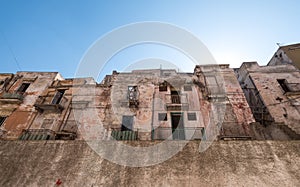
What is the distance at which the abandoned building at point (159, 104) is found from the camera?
1241 centimetres

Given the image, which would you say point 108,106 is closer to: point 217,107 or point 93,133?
point 93,133

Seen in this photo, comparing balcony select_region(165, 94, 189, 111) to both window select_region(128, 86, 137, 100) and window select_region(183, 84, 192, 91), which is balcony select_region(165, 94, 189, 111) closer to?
window select_region(183, 84, 192, 91)

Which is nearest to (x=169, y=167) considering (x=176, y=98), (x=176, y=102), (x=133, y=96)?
(x=176, y=102)

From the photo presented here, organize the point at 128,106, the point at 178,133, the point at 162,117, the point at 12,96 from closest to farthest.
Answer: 1. the point at 178,133
2. the point at 162,117
3. the point at 128,106
4. the point at 12,96

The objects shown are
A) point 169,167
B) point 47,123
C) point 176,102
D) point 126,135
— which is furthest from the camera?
point 176,102

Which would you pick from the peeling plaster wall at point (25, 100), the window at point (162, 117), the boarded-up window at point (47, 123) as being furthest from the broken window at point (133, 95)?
the peeling plaster wall at point (25, 100)

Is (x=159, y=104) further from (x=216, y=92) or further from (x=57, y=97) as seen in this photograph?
(x=57, y=97)

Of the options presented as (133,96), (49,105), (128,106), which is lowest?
(49,105)

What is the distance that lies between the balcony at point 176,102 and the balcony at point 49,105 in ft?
31.2

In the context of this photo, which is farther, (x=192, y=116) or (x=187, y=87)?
(x=187, y=87)

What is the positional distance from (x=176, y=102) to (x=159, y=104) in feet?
5.11

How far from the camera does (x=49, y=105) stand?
14133mm

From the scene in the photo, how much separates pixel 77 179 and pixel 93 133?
232 inches

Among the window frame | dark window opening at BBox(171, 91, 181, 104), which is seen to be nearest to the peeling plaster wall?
dark window opening at BBox(171, 91, 181, 104)
